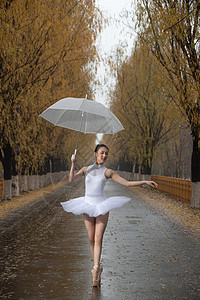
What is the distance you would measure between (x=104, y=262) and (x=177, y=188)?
18547mm

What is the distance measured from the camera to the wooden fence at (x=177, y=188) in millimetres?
23270

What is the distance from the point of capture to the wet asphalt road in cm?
619

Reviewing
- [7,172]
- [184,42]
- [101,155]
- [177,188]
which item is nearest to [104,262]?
[101,155]

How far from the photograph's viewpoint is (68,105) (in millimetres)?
7605

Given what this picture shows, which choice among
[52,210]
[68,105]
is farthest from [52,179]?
[68,105]

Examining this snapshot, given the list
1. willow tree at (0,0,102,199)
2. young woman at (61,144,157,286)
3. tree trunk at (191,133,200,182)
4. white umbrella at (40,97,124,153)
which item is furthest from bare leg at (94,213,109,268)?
tree trunk at (191,133,200,182)

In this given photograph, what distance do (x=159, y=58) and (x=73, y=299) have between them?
14.2 meters

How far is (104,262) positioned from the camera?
27.4 feet

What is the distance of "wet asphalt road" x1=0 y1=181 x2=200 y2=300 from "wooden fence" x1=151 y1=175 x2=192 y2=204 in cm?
928

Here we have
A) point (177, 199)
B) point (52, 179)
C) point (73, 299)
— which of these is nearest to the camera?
point (73, 299)

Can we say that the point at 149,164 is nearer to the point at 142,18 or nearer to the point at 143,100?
the point at 143,100

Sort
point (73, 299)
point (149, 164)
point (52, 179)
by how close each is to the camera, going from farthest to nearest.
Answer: point (52, 179) < point (149, 164) < point (73, 299)

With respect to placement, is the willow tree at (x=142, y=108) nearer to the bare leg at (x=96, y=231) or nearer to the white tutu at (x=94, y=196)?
the white tutu at (x=94, y=196)

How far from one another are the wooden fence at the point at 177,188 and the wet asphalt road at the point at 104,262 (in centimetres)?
928
